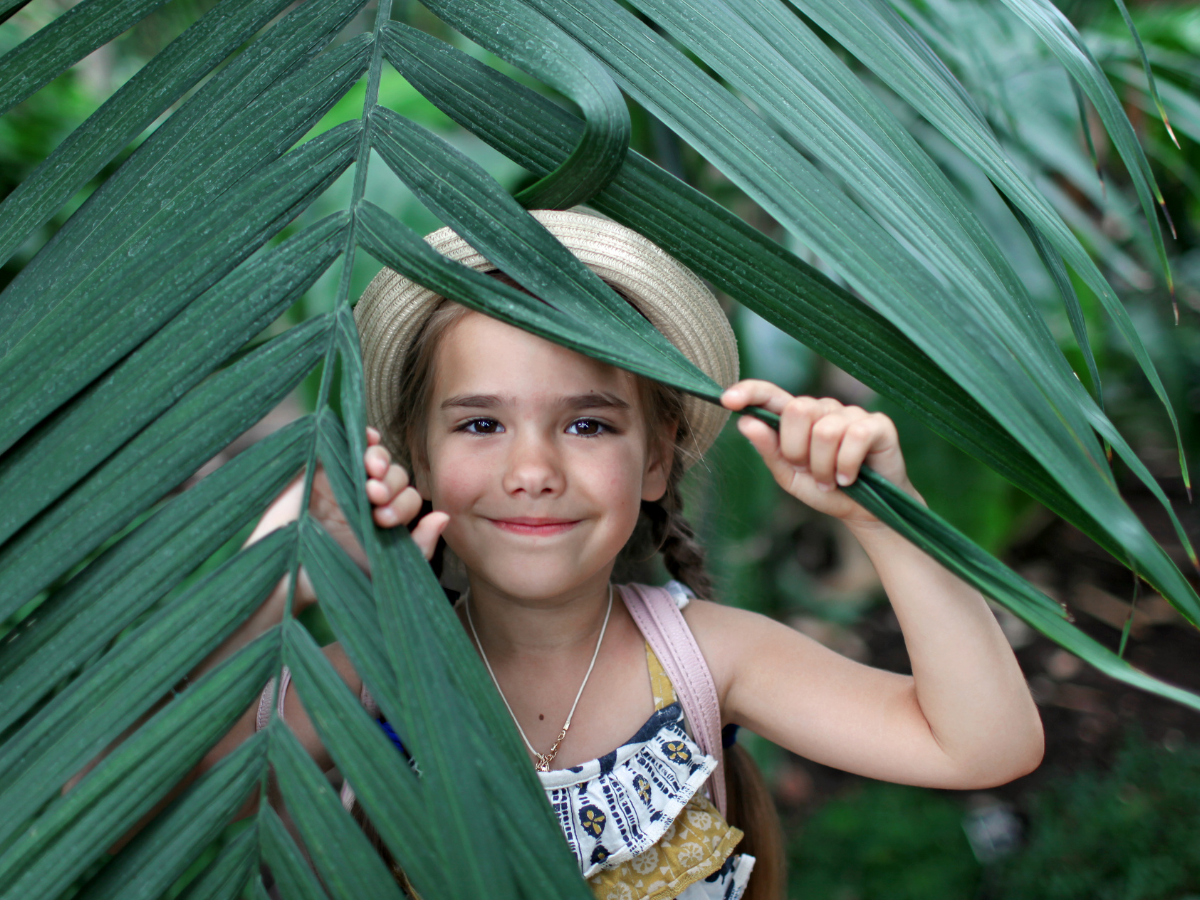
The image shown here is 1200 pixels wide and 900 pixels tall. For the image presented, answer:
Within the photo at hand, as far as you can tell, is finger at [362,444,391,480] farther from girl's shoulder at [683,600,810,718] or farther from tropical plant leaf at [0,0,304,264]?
girl's shoulder at [683,600,810,718]

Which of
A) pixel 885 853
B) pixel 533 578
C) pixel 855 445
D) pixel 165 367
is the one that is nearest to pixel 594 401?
pixel 533 578

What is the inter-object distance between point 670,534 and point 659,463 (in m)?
0.13

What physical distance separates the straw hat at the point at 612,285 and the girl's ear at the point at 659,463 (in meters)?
0.09

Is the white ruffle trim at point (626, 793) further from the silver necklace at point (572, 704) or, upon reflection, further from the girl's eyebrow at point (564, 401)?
the girl's eyebrow at point (564, 401)

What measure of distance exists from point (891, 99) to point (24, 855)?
5.44 ft

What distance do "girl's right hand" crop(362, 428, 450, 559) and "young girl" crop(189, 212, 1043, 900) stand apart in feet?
0.03

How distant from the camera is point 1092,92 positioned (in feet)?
1.60

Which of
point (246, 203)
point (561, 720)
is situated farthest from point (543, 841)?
point (561, 720)

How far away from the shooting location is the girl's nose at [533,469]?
650 millimetres

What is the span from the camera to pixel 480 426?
698 millimetres

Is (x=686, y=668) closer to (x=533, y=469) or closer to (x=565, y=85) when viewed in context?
(x=533, y=469)

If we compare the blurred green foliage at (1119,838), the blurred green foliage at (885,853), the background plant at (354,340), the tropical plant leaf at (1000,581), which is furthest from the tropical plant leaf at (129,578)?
the blurred green foliage at (1119,838)

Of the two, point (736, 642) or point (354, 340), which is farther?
point (736, 642)

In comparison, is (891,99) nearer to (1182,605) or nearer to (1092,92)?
(1092,92)
